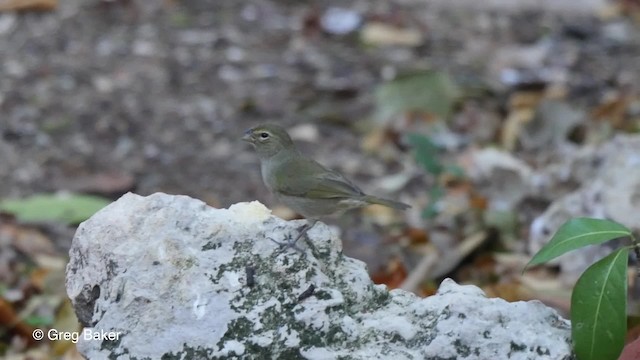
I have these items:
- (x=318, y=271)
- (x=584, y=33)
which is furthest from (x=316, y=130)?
(x=318, y=271)

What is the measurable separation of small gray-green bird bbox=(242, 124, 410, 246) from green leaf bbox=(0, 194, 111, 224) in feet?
5.41

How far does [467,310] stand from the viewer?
293 centimetres

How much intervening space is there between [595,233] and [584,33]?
21.4 ft

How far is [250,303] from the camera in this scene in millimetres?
2938

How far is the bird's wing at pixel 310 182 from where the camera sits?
4199 mm

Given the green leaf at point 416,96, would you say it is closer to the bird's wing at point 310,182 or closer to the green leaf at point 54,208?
the green leaf at point 54,208

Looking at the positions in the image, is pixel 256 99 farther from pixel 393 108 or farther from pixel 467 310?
pixel 467 310

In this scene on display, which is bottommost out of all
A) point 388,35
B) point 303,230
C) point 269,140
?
point 388,35

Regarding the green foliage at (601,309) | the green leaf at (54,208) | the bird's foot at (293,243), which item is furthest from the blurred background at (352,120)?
the green foliage at (601,309)

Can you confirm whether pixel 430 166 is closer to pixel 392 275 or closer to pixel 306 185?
pixel 392 275

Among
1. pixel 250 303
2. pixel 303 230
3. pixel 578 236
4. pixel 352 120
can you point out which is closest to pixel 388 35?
pixel 352 120

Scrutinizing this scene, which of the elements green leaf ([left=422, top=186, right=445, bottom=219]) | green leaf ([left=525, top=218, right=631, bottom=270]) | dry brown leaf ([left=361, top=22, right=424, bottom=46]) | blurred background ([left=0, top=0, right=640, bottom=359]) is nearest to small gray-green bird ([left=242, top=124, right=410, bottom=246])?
→ blurred background ([left=0, top=0, right=640, bottom=359])

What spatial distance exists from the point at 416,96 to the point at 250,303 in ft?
15.6

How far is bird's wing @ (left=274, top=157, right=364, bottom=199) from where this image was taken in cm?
420
